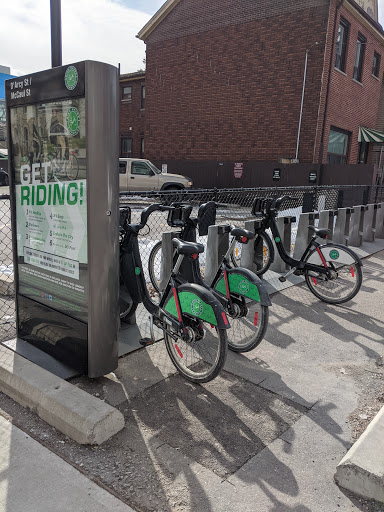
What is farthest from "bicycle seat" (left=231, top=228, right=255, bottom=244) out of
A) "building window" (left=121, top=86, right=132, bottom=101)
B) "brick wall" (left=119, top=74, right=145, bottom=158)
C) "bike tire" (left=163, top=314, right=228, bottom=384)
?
"building window" (left=121, top=86, right=132, bottom=101)

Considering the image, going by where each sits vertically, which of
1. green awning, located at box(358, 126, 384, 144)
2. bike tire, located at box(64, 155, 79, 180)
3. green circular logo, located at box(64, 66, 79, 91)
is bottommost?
bike tire, located at box(64, 155, 79, 180)

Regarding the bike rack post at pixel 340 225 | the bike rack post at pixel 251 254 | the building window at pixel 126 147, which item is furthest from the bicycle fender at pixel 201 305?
the building window at pixel 126 147

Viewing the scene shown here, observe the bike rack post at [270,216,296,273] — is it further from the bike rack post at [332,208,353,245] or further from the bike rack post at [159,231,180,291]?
the bike rack post at [159,231,180,291]

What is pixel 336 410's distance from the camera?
307 cm

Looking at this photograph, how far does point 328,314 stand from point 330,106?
12751 mm

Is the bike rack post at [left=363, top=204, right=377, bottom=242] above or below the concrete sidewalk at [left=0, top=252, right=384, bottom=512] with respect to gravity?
above

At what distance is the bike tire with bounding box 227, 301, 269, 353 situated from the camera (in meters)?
3.68

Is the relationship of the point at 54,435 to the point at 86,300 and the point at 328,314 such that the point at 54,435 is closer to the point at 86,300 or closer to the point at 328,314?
the point at 86,300

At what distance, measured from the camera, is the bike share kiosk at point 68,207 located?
9.34 ft

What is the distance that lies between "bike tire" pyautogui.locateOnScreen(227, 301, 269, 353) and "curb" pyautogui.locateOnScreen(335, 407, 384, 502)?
136 cm

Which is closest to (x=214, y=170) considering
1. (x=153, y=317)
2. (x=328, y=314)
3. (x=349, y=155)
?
(x=349, y=155)

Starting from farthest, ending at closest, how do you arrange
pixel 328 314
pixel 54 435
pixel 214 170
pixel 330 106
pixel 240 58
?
1. pixel 214 170
2. pixel 240 58
3. pixel 330 106
4. pixel 328 314
5. pixel 54 435

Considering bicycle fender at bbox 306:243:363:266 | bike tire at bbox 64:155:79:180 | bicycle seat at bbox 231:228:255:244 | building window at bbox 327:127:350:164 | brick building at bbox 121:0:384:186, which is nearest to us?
bike tire at bbox 64:155:79:180

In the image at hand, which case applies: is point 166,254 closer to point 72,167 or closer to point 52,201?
point 52,201
